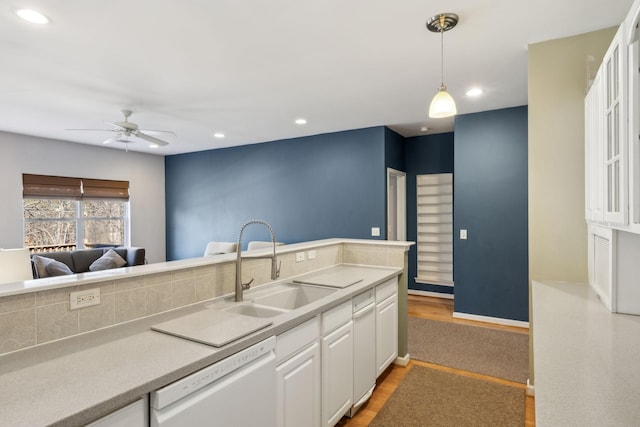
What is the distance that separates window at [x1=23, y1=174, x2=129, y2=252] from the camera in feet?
18.1

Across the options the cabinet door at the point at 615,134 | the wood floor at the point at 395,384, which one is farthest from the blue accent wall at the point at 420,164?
the cabinet door at the point at 615,134

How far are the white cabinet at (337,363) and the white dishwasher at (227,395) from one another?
1.74 ft

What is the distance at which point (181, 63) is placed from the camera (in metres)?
2.92

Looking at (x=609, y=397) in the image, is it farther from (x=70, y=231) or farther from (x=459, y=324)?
(x=70, y=231)

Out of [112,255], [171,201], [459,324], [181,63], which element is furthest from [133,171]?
[459,324]

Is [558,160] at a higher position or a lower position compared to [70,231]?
higher

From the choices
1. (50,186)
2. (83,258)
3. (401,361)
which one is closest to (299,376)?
(401,361)

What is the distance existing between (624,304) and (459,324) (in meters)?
2.79

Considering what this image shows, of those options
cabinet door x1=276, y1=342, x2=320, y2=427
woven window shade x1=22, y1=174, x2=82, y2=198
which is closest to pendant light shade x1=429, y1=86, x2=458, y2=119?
cabinet door x1=276, y1=342, x2=320, y2=427

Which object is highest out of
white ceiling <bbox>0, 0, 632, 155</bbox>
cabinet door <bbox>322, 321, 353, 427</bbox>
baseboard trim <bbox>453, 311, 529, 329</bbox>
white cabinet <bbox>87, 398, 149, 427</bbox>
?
white ceiling <bbox>0, 0, 632, 155</bbox>

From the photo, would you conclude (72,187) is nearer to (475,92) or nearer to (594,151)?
(475,92)

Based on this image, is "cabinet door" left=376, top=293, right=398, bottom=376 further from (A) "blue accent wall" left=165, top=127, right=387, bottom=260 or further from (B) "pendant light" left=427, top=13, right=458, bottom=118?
(A) "blue accent wall" left=165, top=127, right=387, bottom=260

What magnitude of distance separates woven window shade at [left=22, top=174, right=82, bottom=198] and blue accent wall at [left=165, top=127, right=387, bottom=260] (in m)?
1.77

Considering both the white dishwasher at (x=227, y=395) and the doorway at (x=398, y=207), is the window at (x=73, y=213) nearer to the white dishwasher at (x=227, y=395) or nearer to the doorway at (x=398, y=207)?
the doorway at (x=398, y=207)
